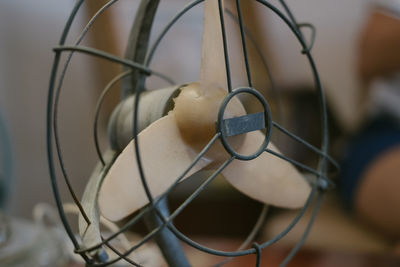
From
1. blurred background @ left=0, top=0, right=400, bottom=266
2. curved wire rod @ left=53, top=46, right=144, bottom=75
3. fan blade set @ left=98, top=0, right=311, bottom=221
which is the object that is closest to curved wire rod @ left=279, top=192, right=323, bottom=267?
fan blade set @ left=98, top=0, right=311, bottom=221

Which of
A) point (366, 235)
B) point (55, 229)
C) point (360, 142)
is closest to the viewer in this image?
point (55, 229)

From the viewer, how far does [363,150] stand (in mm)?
1566

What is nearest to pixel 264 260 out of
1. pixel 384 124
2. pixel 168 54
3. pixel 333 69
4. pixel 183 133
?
pixel 183 133

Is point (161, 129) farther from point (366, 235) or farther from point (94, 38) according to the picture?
point (94, 38)

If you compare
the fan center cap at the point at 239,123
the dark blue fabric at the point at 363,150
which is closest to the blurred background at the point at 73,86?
the dark blue fabric at the point at 363,150

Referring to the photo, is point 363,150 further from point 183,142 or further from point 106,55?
point 106,55

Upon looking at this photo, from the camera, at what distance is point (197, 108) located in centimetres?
49

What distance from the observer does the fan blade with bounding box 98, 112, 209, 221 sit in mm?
511

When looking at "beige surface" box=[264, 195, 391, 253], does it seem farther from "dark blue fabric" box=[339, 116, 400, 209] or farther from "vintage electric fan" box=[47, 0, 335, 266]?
"vintage electric fan" box=[47, 0, 335, 266]

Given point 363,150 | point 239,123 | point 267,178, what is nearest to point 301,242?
point 267,178

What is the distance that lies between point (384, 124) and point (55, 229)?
52.8 inches

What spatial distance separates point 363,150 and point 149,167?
1241mm

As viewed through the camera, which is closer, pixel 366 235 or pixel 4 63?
pixel 366 235

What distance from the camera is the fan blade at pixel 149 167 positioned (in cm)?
51
